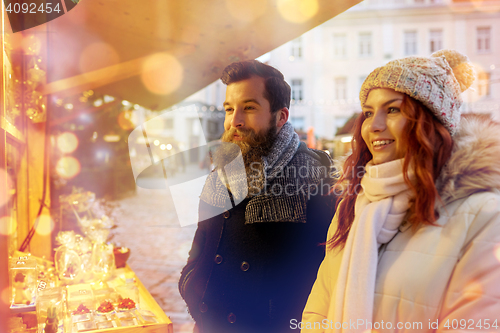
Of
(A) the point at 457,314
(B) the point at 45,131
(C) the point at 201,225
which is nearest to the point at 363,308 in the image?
(A) the point at 457,314

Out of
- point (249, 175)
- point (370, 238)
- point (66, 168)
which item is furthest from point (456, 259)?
point (66, 168)

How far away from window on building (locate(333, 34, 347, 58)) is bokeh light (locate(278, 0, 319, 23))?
2141 cm

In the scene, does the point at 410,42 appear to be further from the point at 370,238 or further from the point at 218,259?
the point at 370,238

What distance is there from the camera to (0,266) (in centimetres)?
100

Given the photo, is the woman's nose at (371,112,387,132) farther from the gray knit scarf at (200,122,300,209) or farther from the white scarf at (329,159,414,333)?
the gray knit scarf at (200,122,300,209)

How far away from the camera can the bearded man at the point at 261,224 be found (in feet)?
5.67

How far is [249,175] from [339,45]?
22406 millimetres

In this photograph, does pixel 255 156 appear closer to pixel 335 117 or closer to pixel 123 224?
pixel 123 224

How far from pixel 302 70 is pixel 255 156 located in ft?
67.3

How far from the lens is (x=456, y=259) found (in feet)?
3.49

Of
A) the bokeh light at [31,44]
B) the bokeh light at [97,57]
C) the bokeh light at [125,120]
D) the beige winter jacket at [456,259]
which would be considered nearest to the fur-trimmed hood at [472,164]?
the beige winter jacket at [456,259]

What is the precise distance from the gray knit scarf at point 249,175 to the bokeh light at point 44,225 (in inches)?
61.6

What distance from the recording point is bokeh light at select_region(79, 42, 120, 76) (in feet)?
8.07

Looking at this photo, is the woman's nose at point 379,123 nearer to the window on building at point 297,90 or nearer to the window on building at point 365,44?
the window on building at point 297,90
